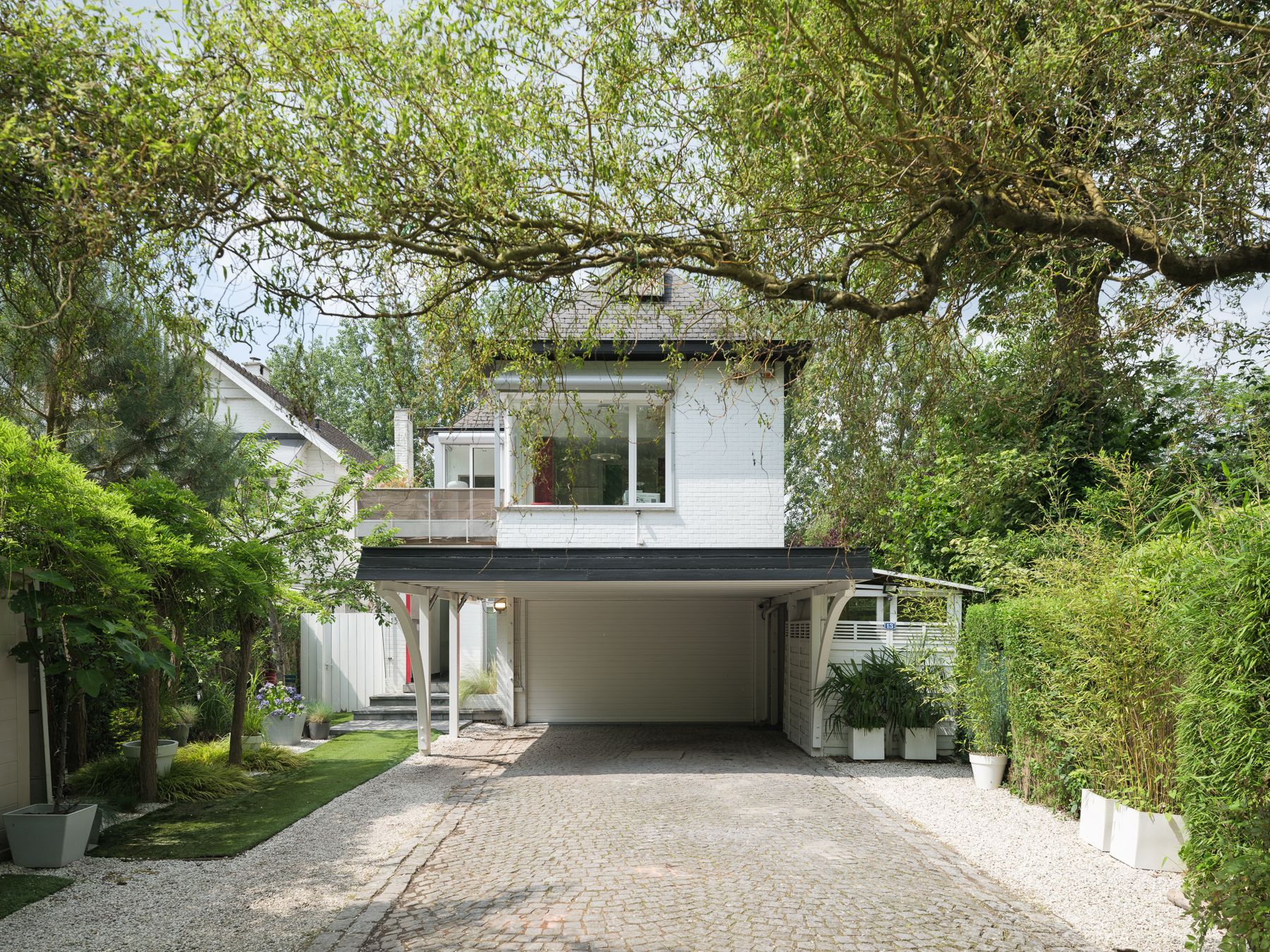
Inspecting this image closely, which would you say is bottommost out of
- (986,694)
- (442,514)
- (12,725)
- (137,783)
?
(137,783)

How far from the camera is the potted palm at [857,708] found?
38.7ft

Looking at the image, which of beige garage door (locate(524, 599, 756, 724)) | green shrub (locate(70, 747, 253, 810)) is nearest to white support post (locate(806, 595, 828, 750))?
beige garage door (locate(524, 599, 756, 724))

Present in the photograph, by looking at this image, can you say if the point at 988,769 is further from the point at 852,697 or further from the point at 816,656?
the point at 816,656

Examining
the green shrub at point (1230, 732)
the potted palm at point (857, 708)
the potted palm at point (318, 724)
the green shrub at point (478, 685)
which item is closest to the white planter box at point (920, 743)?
the potted palm at point (857, 708)

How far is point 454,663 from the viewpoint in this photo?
515 inches

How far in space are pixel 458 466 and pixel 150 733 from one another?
1223cm

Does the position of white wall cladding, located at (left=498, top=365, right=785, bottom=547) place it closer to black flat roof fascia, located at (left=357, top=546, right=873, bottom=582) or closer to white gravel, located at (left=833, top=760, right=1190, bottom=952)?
black flat roof fascia, located at (left=357, top=546, right=873, bottom=582)

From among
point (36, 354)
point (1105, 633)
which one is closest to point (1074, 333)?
point (1105, 633)

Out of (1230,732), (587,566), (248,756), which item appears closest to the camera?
(1230,732)

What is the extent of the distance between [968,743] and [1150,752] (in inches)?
174

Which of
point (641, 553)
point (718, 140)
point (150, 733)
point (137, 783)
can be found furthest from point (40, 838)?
point (718, 140)

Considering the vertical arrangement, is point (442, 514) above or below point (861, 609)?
above

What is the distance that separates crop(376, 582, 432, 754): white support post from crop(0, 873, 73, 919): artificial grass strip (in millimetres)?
4660

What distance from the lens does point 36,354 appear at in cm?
590
